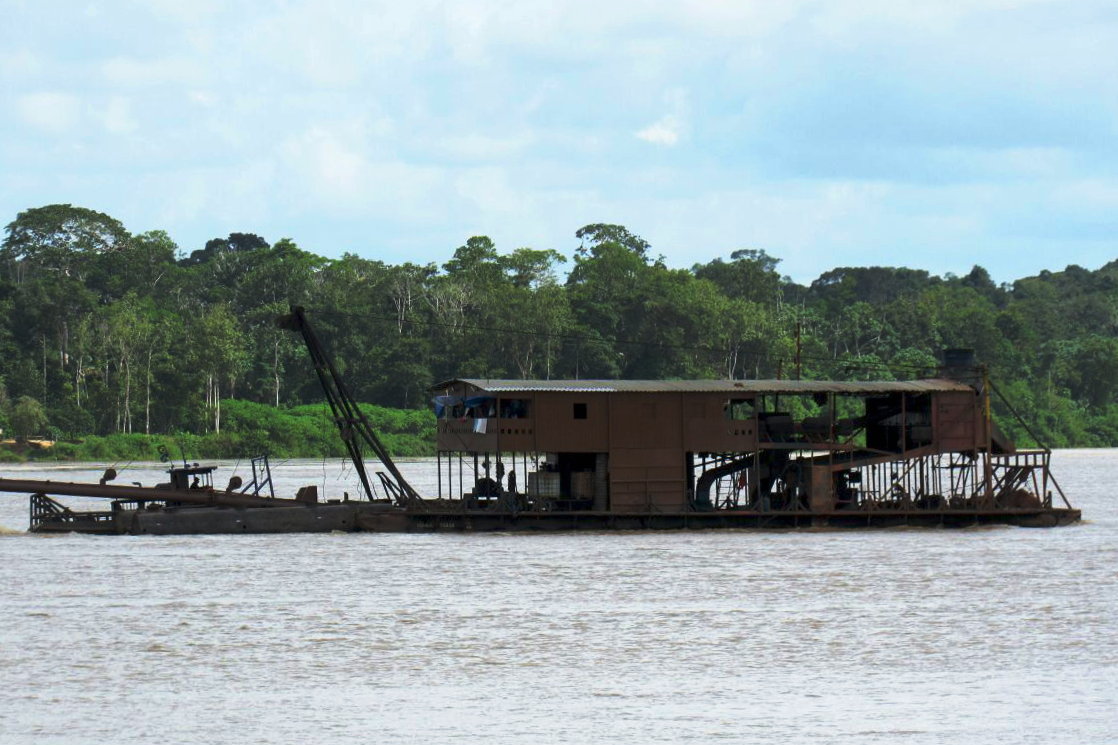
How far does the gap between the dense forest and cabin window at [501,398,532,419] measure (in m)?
41.8

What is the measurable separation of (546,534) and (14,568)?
1523 cm

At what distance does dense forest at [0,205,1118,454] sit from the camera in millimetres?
103625

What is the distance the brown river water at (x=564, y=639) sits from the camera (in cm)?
2348

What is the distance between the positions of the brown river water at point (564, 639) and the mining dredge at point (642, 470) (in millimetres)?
888

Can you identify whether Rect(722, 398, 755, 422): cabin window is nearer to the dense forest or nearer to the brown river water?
the brown river water

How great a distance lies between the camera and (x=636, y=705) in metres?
24.7

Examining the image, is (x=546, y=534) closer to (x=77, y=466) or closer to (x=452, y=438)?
(x=452, y=438)

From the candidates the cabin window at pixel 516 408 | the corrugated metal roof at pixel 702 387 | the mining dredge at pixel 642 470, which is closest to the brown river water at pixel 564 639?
the mining dredge at pixel 642 470

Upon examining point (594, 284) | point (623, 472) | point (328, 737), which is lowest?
point (328, 737)

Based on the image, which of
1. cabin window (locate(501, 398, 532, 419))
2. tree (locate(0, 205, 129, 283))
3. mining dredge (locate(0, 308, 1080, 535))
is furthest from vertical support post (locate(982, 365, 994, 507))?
tree (locate(0, 205, 129, 283))

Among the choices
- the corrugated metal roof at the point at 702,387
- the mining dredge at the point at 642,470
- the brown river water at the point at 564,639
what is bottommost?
the brown river water at the point at 564,639

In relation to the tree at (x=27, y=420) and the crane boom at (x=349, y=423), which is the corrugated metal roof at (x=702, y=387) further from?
the tree at (x=27, y=420)

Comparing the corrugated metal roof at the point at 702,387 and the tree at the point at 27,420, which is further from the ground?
the tree at the point at 27,420

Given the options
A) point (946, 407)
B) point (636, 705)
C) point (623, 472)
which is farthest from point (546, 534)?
point (636, 705)
